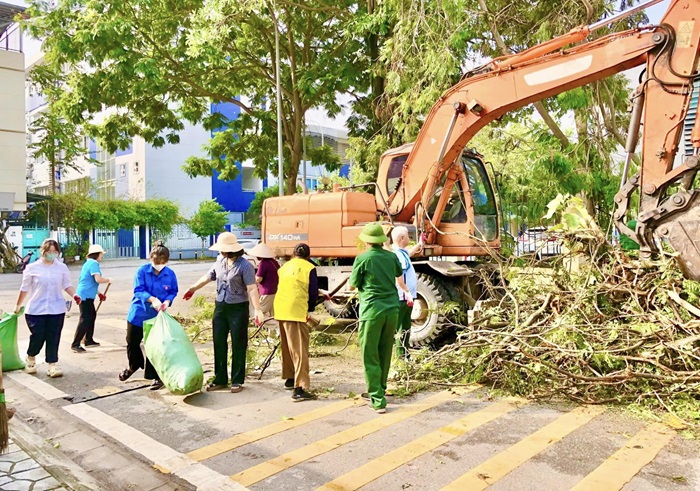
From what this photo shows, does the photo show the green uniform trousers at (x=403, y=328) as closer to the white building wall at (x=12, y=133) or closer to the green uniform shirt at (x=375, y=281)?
the green uniform shirt at (x=375, y=281)

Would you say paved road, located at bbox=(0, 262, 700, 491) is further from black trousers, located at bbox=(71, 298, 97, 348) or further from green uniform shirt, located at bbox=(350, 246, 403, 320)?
black trousers, located at bbox=(71, 298, 97, 348)

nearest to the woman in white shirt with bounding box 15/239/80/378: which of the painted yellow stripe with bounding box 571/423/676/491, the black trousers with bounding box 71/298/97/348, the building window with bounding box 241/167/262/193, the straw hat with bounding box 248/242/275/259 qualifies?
the black trousers with bounding box 71/298/97/348

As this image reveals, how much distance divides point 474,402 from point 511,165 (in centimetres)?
1266

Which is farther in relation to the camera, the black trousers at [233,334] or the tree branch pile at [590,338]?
the black trousers at [233,334]

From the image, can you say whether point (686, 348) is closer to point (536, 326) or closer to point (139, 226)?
point (536, 326)

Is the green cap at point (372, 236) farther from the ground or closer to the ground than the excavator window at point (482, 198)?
closer to the ground

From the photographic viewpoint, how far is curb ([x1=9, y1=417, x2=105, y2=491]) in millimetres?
4031

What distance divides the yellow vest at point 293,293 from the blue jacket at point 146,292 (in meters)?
1.32

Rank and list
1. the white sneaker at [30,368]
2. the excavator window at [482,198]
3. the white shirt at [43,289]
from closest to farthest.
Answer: the white shirt at [43,289]
the white sneaker at [30,368]
the excavator window at [482,198]

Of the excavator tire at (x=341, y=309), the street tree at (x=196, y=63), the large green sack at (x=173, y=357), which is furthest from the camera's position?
the street tree at (x=196, y=63)

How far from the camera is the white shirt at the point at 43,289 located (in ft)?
22.3

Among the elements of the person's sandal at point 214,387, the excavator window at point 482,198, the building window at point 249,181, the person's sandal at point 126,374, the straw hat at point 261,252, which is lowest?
the person's sandal at point 214,387

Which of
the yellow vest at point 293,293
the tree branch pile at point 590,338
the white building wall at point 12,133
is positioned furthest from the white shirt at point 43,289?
the white building wall at point 12,133

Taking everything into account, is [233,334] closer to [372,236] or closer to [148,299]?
[148,299]
